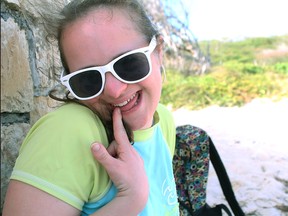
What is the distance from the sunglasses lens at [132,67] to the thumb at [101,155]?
187 millimetres

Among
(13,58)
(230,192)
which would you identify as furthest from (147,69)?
(230,192)

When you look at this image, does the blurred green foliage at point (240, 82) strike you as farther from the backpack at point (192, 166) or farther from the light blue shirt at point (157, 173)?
the light blue shirt at point (157, 173)

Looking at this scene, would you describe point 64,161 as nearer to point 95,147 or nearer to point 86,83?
point 95,147

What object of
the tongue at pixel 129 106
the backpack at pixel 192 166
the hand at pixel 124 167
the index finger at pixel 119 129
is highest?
the tongue at pixel 129 106

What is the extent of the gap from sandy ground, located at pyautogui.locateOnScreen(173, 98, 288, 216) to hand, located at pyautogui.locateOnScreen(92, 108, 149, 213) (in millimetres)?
986

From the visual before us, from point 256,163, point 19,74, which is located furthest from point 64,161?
point 256,163

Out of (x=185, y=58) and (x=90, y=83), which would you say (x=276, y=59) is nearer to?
(x=185, y=58)

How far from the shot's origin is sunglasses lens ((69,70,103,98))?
84cm

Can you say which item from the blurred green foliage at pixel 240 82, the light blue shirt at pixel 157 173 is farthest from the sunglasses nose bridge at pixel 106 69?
the blurred green foliage at pixel 240 82

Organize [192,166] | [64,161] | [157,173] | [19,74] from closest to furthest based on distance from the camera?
1. [64,161]
2. [157,173]
3. [19,74]
4. [192,166]

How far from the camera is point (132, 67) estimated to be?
2.82ft

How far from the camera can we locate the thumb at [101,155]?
76cm

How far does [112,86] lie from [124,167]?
193mm

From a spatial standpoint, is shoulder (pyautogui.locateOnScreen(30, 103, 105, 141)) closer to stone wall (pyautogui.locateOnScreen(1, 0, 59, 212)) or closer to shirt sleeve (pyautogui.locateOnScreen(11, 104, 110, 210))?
shirt sleeve (pyautogui.locateOnScreen(11, 104, 110, 210))
